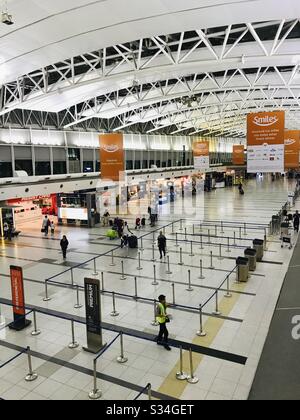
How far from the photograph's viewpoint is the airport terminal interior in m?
7.12

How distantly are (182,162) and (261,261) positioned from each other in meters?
30.9

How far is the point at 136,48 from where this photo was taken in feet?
54.3

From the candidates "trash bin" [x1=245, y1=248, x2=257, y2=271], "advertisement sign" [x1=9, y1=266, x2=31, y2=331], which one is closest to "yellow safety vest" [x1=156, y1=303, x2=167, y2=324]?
"advertisement sign" [x1=9, y1=266, x2=31, y2=331]

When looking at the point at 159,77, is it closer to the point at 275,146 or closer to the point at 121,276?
the point at 275,146

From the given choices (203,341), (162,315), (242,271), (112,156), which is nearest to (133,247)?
(112,156)

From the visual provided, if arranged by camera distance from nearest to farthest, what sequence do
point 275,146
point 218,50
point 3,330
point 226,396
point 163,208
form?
point 226,396 → point 3,330 → point 275,146 → point 218,50 → point 163,208

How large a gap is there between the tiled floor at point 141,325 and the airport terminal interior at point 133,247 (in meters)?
0.05

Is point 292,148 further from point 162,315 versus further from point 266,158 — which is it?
point 162,315

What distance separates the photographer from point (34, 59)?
12.8m

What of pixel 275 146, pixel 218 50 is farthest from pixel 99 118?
pixel 275 146

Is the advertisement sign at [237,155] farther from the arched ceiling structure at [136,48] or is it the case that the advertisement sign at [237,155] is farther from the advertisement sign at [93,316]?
the advertisement sign at [93,316]

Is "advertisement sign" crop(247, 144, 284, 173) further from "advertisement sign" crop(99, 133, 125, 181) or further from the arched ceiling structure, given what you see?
"advertisement sign" crop(99, 133, 125, 181)

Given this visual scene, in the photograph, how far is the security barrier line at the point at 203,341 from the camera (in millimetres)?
6500

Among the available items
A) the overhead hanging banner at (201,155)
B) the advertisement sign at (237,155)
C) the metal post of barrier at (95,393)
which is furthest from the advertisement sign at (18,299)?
the advertisement sign at (237,155)
